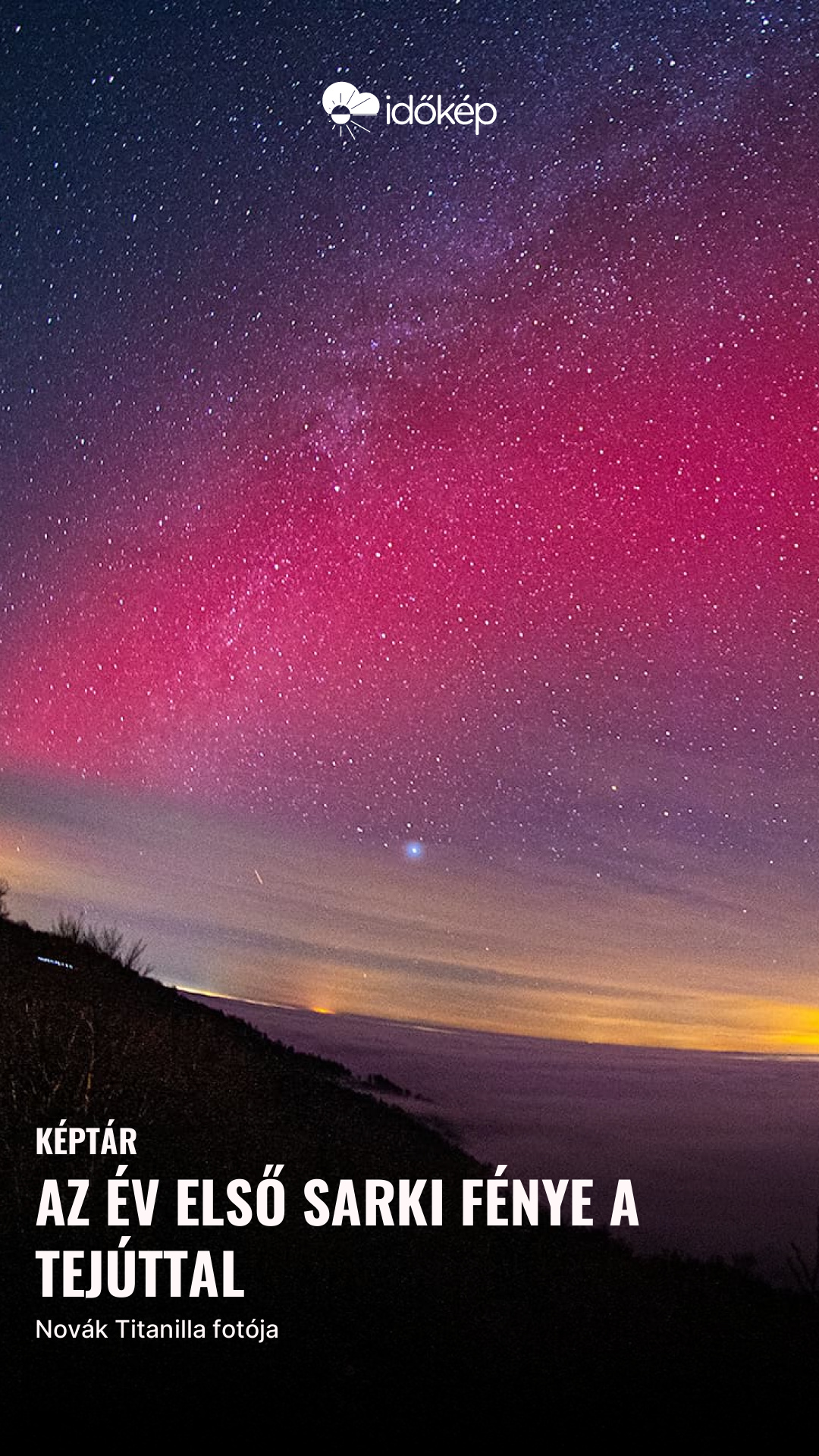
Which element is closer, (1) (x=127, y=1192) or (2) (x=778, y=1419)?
(2) (x=778, y=1419)

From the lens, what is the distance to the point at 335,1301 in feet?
26.2

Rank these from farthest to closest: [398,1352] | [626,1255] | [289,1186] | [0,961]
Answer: [0,961] < [626,1255] < [289,1186] < [398,1352]

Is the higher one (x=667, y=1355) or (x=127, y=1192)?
(x=127, y=1192)

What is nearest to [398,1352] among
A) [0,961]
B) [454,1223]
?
[454,1223]

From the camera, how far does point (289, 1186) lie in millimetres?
10172

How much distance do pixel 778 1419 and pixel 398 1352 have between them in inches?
120

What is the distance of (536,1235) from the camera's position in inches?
483

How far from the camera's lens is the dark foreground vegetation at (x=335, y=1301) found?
6754 millimetres

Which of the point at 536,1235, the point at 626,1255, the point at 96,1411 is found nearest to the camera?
the point at 96,1411

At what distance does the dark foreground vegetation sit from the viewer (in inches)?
266

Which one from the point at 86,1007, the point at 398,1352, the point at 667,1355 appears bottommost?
the point at 667,1355

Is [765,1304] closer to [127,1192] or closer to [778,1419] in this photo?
[778,1419]

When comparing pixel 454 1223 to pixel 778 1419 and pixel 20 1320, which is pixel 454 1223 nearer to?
pixel 778 1419

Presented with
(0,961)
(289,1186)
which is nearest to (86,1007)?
(0,961)
